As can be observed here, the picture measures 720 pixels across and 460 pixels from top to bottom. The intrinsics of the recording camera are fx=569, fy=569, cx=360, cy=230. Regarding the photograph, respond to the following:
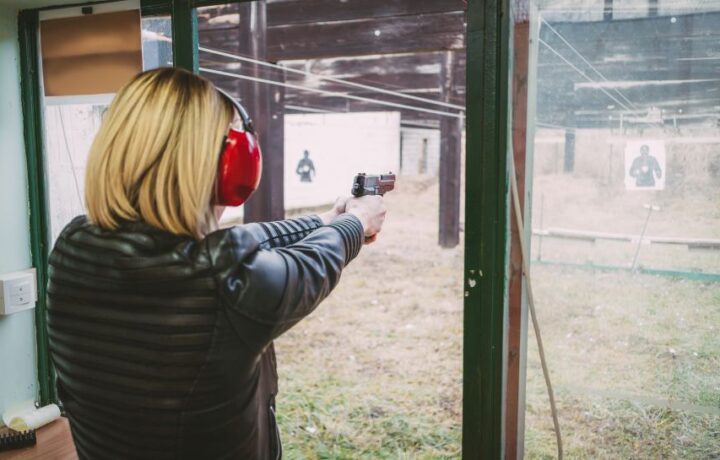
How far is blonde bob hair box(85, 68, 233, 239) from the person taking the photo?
0.84m

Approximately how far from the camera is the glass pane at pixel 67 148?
1.84 metres

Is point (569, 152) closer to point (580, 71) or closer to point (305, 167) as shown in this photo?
point (580, 71)

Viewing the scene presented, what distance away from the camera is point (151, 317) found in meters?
0.84

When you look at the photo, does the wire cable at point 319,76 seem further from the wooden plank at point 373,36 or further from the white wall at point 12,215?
the white wall at point 12,215

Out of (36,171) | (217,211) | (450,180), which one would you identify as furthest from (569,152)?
(450,180)

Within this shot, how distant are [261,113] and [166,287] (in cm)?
395

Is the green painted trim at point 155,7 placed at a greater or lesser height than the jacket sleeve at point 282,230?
greater

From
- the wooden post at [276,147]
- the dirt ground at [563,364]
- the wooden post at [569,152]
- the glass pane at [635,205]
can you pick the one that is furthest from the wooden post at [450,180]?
the wooden post at [569,152]

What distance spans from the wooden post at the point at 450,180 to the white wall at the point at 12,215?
5667 millimetres

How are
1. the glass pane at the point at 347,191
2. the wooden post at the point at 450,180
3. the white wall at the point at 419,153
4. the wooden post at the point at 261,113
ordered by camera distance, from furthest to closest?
the white wall at the point at 419,153 < the wooden post at the point at 450,180 < the wooden post at the point at 261,113 < the glass pane at the point at 347,191

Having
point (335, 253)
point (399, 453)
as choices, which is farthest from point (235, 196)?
point (399, 453)

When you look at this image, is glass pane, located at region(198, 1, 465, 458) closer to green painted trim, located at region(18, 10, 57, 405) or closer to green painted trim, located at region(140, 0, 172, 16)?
green painted trim, located at region(18, 10, 57, 405)

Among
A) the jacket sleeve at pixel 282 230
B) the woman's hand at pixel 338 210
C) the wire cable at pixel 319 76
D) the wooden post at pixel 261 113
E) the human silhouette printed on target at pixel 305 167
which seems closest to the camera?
the jacket sleeve at pixel 282 230

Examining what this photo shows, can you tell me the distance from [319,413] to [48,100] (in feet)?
7.34
